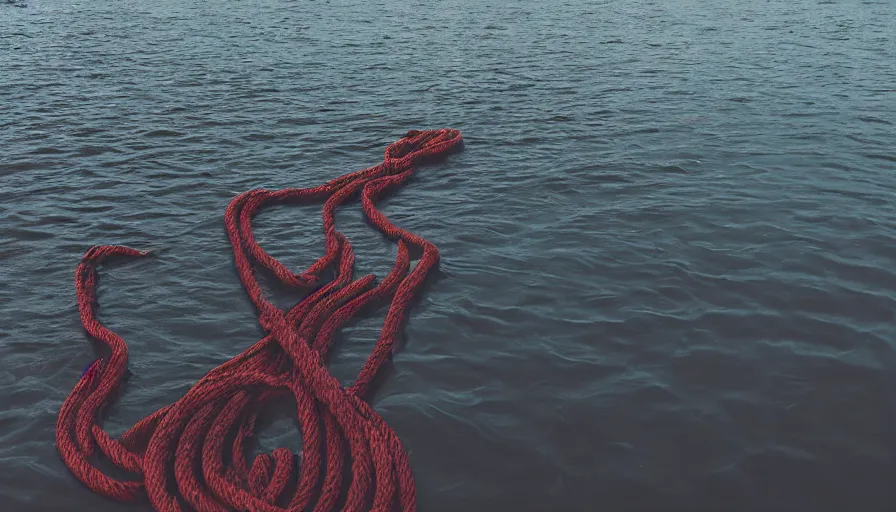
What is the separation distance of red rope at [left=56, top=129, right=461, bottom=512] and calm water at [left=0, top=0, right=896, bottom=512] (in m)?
0.24

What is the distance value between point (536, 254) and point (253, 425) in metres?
4.88

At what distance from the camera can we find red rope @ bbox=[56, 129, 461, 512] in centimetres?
627

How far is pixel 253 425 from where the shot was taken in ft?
23.8

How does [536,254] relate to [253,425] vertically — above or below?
above

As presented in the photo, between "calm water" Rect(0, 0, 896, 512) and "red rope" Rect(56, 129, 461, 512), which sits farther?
"calm water" Rect(0, 0, 896, 512)

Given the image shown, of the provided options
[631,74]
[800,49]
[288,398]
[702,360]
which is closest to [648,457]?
[702,360]

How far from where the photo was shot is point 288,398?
25.3 feet

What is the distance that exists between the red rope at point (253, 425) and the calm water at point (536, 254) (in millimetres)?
242

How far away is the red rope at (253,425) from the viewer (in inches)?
247

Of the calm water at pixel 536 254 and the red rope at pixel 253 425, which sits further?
the calm water at pixel 536 254

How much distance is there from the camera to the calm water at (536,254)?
6871mm

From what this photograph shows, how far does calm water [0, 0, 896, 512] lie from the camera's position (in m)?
6.87

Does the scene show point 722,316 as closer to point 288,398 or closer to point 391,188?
point 288,398

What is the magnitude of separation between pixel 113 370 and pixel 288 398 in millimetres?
1835
